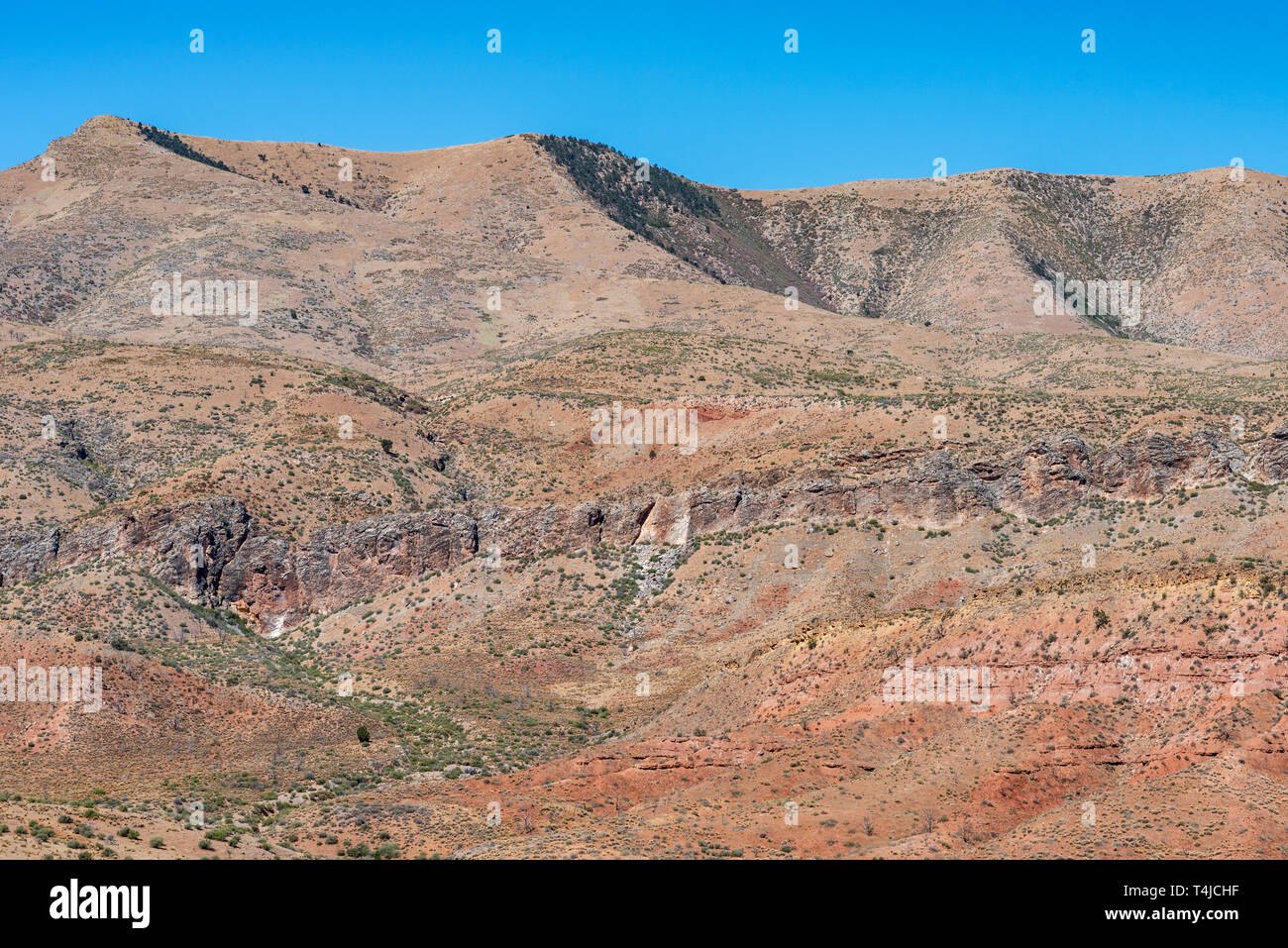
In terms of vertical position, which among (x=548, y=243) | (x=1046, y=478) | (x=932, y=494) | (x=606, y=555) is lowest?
(x=606, y=555)

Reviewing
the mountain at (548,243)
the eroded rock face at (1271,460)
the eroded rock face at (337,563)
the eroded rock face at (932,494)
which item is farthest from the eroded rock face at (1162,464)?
the mountain at (548,243)

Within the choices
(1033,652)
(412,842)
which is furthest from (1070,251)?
(412,842)

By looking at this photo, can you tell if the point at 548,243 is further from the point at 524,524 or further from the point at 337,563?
the point at 337,563

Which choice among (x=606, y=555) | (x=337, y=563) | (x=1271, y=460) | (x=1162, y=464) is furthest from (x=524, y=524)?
(x=1271, y=460)

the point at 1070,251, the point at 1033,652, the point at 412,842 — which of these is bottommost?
the point at 412,842

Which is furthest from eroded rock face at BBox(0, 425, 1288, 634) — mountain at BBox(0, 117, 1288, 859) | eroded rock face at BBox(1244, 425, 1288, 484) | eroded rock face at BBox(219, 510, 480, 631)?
eroded rock face at BBox(1244, 425, 1288, 484)

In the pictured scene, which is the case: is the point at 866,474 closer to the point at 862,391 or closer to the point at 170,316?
the point at 862,391
